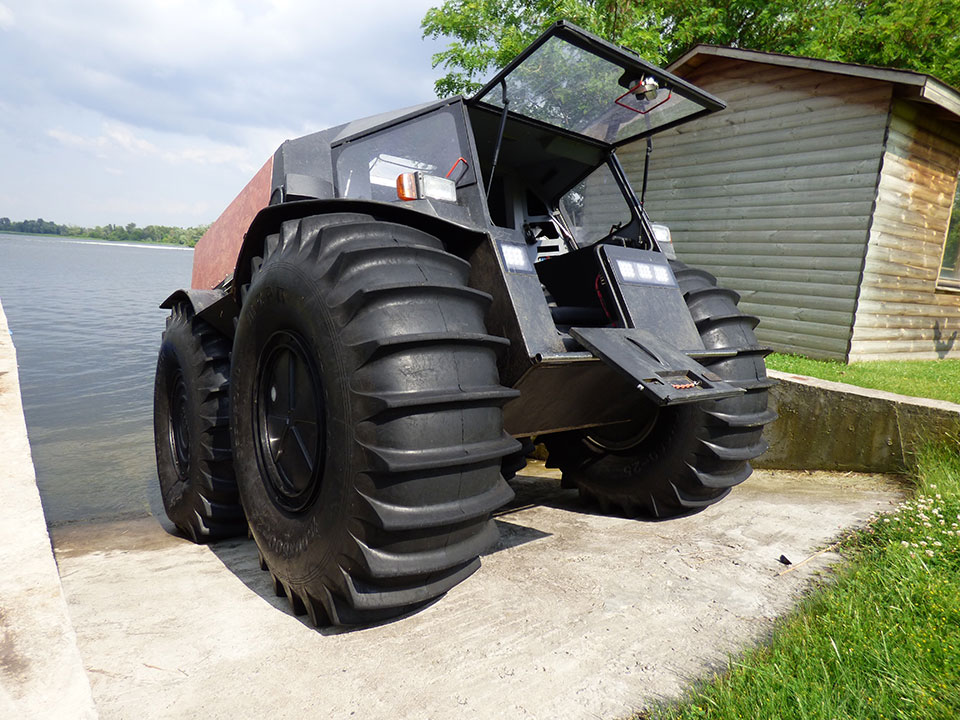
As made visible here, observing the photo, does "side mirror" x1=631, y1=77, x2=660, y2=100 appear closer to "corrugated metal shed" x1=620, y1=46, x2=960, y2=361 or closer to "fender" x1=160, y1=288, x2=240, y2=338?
"fender" x1=160, y1=288, x2=240, y2=338

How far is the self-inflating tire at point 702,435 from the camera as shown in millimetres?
2988

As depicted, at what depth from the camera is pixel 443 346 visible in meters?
1.90

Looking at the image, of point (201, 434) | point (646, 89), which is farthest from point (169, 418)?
point (646, 89)

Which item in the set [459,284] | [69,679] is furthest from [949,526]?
[69,679]

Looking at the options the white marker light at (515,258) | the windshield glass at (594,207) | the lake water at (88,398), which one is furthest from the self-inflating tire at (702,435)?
the lake water at (88,398)

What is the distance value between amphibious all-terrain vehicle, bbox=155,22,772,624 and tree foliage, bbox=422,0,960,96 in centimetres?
926

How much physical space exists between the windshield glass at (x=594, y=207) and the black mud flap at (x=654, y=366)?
144 cm

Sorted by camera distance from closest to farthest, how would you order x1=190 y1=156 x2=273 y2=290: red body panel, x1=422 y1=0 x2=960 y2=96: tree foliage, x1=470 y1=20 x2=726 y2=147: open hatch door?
x1=470 y1=20 x2=726 y2=147: open hatch door → x1=190 y1=156 x2=273 y2=290: red body panel → x1=422 y1=0 x2=960 y2=96: tree foliage

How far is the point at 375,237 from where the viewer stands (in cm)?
212

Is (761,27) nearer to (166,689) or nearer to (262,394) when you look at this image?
(262,394)

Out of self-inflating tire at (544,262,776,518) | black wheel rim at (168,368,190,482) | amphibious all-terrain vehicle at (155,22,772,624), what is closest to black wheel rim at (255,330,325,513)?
amphibious all-terrain vehicle at (155,22,772,624)

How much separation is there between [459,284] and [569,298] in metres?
1.41

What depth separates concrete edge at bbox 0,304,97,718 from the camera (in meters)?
1.22

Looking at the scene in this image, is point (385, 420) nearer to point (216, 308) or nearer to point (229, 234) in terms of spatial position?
point (216, 308)
